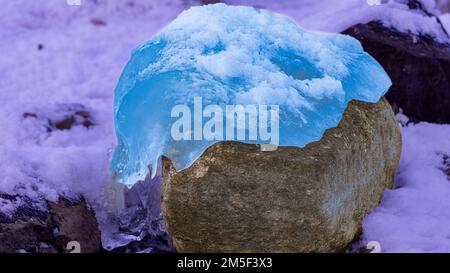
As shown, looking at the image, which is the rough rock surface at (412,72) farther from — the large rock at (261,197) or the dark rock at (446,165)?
the large rock at (261,197)

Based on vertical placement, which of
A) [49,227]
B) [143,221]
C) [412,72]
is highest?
[412,72]

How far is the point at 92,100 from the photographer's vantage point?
4.02 meters

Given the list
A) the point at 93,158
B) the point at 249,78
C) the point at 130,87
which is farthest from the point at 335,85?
the point at 93,158

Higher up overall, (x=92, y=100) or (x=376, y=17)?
(x=376, y=17)

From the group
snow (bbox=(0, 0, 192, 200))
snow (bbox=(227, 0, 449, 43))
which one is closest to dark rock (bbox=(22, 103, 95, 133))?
snow (bbox=(0, 0, 192, 200))

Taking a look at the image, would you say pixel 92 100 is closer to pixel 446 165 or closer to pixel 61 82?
pixel 61 82

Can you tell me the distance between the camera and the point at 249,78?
2.64 metres

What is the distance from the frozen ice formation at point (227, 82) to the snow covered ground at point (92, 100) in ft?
1.73

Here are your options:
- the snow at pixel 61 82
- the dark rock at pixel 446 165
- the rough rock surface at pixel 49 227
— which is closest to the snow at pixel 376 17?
the dark rock at pixel 446 165

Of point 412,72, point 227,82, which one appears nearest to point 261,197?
point 227,82

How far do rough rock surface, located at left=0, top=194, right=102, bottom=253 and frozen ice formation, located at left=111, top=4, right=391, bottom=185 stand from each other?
0.37 m

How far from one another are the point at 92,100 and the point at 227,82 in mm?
1654

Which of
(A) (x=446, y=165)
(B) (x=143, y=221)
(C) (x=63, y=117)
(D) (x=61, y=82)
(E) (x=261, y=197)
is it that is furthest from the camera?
(D) (x=61, y=82)
